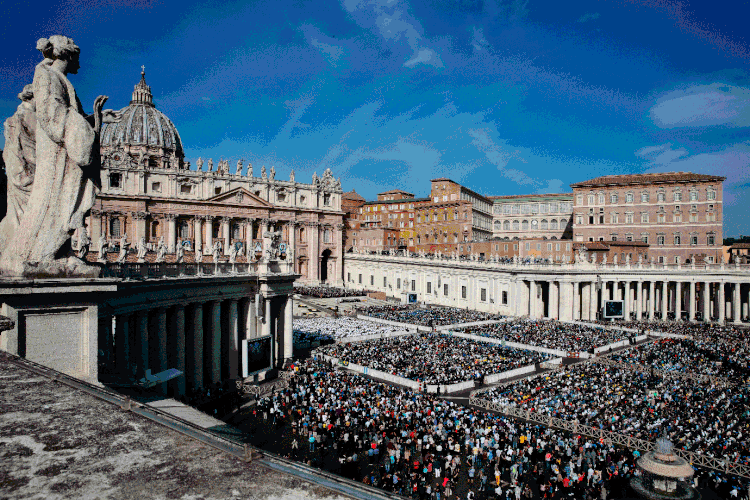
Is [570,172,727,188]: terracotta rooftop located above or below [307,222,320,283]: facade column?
above

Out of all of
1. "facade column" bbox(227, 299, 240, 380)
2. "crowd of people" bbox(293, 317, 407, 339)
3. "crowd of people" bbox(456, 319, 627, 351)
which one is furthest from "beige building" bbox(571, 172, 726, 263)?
"facade column" bbox(227, 299, 240, 380)

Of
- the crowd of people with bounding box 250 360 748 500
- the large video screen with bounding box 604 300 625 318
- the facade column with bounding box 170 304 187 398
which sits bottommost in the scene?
the crowd of people with bounding box 250 360 748 500

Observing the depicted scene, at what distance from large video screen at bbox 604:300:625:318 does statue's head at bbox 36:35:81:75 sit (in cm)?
5424

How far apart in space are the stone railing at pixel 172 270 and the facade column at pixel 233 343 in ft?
6.69

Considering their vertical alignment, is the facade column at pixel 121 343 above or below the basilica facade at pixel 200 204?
below

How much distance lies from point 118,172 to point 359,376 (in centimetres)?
5677

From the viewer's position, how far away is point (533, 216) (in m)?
100

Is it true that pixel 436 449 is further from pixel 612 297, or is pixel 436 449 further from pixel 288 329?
pixel 612 297

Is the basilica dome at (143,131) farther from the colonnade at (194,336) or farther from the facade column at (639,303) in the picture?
the facade column at (639,303)

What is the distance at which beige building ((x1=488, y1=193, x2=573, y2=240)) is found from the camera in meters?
96.5

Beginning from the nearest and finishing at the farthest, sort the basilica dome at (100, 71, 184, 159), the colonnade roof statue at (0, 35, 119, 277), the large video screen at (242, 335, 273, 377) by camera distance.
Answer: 1. the colonnade roof statue at (0, 35, 119, 277)
2. the large video screen at (242, 335, 273, 377)
3. the basilica dome at (100, 71, 184, 159)

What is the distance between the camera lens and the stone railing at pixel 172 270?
1984 cm

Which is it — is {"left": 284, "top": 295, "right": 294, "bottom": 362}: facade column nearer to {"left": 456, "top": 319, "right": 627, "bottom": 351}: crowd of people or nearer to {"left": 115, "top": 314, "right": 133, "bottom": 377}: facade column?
{"left": 115, "top": 314, "right": 133, "bottom": 377}: facade column

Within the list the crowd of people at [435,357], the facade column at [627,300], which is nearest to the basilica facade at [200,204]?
the crowd of people at [435,357]
